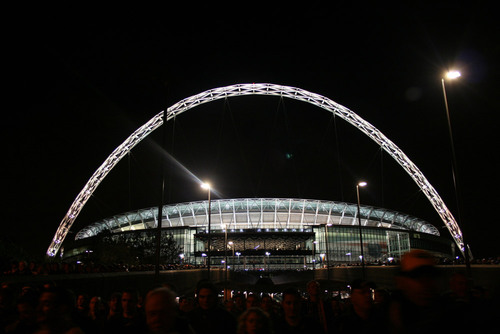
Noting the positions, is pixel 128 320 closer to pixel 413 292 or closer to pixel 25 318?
pixel 25 318

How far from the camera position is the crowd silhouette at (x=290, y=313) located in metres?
2.45

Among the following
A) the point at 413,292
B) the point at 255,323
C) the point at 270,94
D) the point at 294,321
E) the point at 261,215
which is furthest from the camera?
the point at 261,215

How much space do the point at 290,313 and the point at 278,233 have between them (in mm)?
83089

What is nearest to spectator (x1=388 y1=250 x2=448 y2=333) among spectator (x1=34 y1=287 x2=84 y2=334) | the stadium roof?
spectator (x1=34 y1=287 x2=84 y2=334)

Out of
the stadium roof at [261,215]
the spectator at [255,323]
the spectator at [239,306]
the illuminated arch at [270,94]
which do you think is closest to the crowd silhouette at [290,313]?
the spectator at [255,323]

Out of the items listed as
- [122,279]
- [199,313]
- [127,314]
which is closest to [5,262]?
[122,279]

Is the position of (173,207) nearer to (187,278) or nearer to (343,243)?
(343,243)

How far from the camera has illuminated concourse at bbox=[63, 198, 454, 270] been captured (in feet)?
296

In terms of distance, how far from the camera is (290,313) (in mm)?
5348

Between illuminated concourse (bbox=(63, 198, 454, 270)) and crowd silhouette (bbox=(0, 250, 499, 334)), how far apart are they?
263 ft

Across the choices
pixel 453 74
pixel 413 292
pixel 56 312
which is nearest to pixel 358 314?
pixel 413 292

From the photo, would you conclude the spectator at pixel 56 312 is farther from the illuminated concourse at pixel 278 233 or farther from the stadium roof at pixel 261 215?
the stadium roof at pixel 261 215

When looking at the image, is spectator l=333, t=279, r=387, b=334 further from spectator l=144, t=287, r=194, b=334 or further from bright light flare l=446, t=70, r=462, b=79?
bright light flare l=446, t=70, r=462, b=79

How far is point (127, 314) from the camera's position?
6.05 metres
